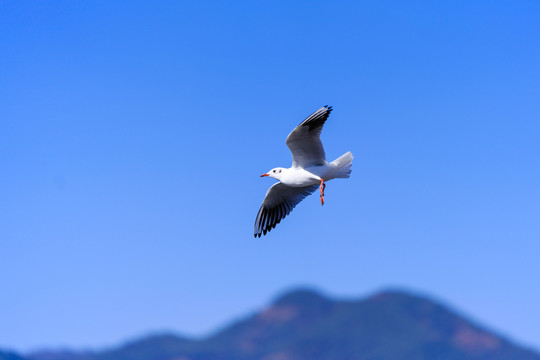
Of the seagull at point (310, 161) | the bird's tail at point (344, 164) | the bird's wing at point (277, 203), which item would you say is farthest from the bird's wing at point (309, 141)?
the bird's wing at point (277, 203)

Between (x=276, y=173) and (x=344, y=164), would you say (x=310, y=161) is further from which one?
(x=276, y=173)

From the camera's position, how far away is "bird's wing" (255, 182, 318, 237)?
50.3 feet

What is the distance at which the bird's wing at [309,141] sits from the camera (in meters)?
13.0

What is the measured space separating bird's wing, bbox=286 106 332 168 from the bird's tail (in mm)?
281

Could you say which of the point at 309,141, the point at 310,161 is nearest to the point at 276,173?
the point at 310,161

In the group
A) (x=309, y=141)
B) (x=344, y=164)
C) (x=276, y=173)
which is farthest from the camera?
(x=276, y=173)

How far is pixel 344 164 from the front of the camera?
13531 mm

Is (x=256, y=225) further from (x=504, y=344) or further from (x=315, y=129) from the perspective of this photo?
(x=504, y=344)

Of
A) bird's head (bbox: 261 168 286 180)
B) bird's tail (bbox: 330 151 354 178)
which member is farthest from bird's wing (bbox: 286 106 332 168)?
bird's head (bbox: 261 168 286 180)

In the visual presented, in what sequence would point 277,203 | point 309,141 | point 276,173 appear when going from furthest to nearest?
point 277,203
point 276,173
point 309,141

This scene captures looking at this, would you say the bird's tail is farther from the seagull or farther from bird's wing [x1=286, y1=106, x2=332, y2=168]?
bird's wing [x1=286, y1=106, x2=332, y2=168]

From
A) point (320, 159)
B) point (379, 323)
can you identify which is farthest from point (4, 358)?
point (320, 159)

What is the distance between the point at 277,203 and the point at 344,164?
8.53ft

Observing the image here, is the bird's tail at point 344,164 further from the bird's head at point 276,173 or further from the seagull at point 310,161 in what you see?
the bird's head at point 276,173
